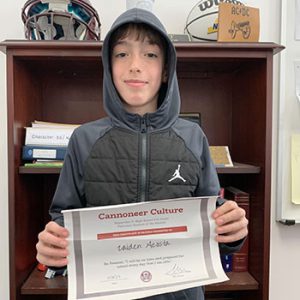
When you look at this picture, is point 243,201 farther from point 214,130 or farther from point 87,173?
point 87,173

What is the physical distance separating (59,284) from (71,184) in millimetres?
445

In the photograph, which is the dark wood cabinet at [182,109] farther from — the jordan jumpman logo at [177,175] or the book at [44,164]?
the jordan jumpman logo at [177,175]

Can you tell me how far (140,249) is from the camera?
0.71 m

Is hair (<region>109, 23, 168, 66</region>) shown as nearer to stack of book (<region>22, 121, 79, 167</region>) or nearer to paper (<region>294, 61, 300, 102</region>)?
stack of book (<region>22, 121, 79, 167</region>)

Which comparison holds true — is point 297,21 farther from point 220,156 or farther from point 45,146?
point 45,146

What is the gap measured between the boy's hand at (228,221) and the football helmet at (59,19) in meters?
0.69

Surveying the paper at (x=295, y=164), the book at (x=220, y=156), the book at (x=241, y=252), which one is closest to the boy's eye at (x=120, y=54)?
the book at (x=220, y=156)

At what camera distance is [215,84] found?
131cm

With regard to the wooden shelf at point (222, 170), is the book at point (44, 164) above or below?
above

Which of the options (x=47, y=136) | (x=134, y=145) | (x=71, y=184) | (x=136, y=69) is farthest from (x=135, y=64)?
(x=47, y=136)

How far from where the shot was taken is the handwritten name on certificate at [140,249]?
679mm

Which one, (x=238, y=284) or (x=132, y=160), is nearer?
(x=132, y=160)
